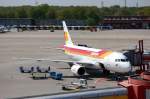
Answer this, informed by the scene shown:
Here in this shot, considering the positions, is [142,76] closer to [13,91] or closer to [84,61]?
[13,91]

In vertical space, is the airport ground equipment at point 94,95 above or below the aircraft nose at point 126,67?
above

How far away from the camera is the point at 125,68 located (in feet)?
135

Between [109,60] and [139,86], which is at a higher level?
[139,86]

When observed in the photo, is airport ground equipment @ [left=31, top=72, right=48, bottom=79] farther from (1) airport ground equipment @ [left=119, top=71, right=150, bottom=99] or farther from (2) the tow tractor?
(1) airport ground equipment @ [left=119, top=71, right=150, bottom=99]

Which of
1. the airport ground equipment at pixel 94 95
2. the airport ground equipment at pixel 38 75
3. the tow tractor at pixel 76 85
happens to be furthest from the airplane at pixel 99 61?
the airport ground equipment at pixel 94 95

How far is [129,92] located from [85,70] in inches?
1339

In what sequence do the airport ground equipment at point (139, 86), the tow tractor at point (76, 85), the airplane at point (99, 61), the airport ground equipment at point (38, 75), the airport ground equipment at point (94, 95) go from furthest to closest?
the airport ground equipment at point (38, 75) < the airplane at point (99, 61) < the tow tractor at point (76, 85) < the airport ground equipment at point (94, 95) < the airport ground equipment at point (139, 86)

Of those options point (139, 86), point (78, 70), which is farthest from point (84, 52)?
point (139, 86)

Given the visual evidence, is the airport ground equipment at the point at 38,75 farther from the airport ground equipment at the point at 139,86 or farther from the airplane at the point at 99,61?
the airport ground equipment at the point at 139,86

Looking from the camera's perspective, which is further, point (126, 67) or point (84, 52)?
point (84, 52)

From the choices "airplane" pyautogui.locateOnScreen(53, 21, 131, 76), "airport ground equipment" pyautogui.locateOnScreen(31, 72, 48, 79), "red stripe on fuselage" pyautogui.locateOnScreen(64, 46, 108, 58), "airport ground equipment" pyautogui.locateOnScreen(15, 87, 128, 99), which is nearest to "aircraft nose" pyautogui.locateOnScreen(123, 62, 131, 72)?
"airplane" pyautogui.locateOnScreen(53, 21, 131, 76)

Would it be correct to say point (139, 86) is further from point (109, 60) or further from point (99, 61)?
point (99, 61)

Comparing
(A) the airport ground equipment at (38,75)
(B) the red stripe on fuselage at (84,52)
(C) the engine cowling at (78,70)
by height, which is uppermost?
(B) the red stripe on fuselage at (84,52)

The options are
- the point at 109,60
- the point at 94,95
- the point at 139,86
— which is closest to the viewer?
the point at 139,86
